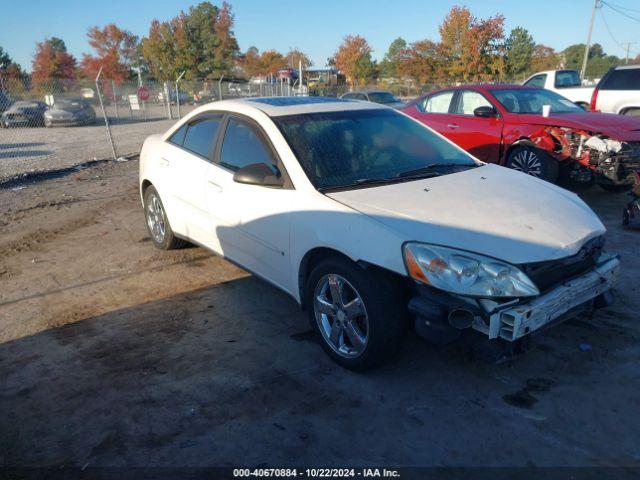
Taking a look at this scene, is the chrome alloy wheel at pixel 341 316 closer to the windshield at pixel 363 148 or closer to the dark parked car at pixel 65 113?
the windshield at pixel 363 148

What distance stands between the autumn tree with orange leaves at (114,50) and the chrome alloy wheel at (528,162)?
52177 mm

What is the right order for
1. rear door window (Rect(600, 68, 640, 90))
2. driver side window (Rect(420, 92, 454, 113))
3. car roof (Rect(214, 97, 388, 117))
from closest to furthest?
car roof (Rect(214, 97, 388, 117)) → driver side window (Rect(420, 92, 454, 113)) → rear door window (Rect(600, 68, 640, 90))

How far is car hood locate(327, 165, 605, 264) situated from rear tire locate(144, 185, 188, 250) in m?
2.51

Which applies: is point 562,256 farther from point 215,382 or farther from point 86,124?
point 86,124

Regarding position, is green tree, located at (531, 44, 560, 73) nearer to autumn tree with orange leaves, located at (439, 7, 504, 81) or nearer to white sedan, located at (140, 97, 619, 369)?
autumn tree with orange leaves, located at (439, 7, 504, 81)

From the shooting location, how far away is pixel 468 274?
2688 mm

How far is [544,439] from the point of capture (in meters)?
2.57

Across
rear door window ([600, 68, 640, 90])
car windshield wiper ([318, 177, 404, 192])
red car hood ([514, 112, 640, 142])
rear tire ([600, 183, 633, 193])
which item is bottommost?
rear tire ([600, 183, 633, 193])

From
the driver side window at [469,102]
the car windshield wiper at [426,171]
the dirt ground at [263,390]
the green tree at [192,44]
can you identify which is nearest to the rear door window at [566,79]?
the driver side window at [469,102]

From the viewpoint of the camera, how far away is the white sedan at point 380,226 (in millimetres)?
2717

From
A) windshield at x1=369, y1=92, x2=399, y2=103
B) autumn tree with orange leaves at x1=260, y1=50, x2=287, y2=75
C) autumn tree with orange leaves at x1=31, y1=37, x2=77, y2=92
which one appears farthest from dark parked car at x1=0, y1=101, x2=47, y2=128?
autumn tree with orange leaves at x1=260, y1=50, x2=287, y2=75

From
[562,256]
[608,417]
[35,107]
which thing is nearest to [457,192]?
[562,256]

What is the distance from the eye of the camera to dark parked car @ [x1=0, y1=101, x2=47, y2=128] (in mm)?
20219

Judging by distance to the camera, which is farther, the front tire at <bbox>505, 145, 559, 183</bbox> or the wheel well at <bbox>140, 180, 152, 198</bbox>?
the front tire at <bbox>505, 145, 559, 183</bbox>
